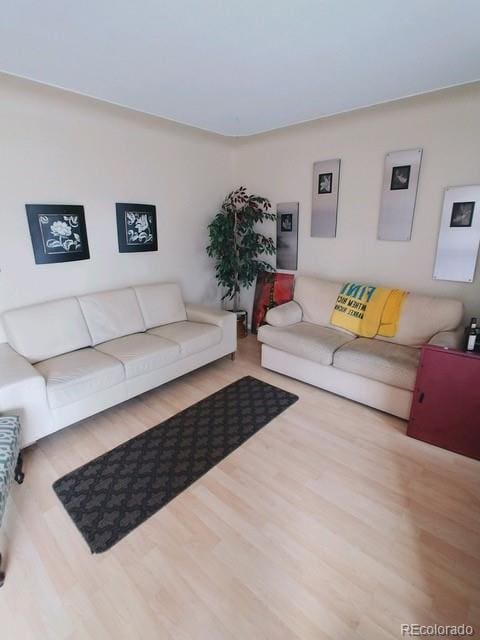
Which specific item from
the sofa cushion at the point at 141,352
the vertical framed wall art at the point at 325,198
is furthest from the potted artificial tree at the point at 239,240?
the sofa cushion at the point at 141,352

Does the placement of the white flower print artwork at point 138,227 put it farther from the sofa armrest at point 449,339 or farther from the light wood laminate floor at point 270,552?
the sofa armrest at point 449,339

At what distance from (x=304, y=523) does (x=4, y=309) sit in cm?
257

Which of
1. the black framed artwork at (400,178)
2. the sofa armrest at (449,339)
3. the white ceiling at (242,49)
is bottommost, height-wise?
the sofa armrest at (449,339)

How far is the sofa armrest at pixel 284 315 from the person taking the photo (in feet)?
9.89

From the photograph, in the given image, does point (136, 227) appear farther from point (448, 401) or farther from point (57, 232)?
point (448, 401)

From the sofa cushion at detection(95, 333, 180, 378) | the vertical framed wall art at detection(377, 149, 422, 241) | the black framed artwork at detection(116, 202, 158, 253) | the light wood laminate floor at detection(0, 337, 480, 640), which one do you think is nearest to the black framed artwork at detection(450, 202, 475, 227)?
the vertical framed wall art at detection(377, 149, 422, 241)

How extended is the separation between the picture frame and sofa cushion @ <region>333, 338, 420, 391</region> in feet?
5.37

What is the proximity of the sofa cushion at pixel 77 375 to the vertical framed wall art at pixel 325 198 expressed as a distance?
8.01 feet

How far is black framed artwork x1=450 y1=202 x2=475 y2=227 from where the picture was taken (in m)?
2.42

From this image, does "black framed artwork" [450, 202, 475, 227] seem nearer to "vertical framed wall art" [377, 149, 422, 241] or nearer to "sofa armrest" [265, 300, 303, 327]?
"vertical framed wall art" [377, 149, 422, 241]

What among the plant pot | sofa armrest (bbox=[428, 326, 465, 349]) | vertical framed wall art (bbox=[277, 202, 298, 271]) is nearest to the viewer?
sofa armrest (bbox=[428, 326, 465, 349])

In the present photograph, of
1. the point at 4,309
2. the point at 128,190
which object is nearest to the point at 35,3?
the point at 128,190

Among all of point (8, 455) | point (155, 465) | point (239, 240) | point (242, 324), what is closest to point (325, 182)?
point (239, 240)

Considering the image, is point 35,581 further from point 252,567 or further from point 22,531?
point 252,567
